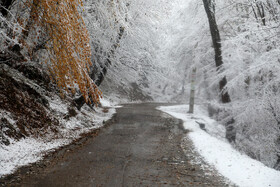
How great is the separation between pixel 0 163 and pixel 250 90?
34.4 ft

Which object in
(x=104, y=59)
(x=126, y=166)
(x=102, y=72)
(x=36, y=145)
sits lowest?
(x=126, y=166)

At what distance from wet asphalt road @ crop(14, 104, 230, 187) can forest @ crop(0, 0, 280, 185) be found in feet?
4.33

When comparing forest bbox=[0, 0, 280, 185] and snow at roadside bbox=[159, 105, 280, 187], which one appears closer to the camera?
snow at roadside bbox=[159, 105, 280, 187]

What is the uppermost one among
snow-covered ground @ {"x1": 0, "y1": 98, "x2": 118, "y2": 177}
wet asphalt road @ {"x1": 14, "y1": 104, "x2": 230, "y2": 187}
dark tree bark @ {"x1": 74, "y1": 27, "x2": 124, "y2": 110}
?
dark tree bark @ {"x1": 74, "y1": 27, "x2": 124, "y2": 110}

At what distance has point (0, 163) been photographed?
16.8ft

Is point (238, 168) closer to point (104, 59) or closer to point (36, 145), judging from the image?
point (36, 145)

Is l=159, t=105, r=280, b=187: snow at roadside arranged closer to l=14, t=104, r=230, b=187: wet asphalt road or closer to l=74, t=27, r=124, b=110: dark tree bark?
l=14, t=104, r=230, b=187: wet asphalt road

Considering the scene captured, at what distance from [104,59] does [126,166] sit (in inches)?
331

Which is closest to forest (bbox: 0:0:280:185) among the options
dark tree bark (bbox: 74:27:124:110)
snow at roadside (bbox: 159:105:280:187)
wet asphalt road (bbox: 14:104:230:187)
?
dark tree bark (bbox: 74:27:124:110)

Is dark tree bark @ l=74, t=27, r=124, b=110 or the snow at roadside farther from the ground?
dark tree bark @ l=74, t=27, r=124, b=110

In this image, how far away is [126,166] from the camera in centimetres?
609

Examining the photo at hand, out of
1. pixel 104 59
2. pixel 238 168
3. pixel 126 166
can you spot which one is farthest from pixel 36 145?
pixel 104 59

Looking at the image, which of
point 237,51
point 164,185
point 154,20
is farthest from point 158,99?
point 164,185

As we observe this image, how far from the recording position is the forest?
579 centimetres
